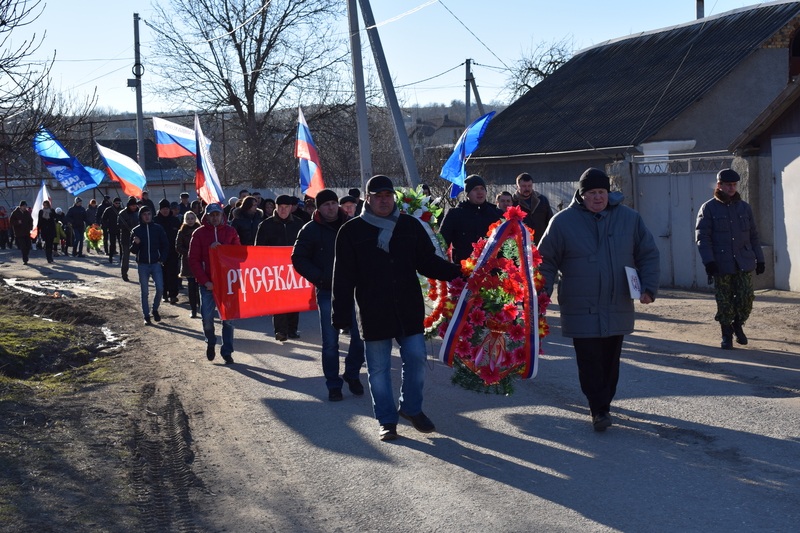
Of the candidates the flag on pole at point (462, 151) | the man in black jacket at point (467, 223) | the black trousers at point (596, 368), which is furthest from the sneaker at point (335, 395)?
the flag on pole at point (462, 151)

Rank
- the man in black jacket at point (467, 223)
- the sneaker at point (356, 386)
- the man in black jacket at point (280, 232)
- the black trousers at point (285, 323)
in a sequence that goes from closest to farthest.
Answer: the sneaker at point (356, 386) < the man in black jacket at point (467, 223) < the man in black jacket at point (280, 232) < the black trousers at point (285, 323)

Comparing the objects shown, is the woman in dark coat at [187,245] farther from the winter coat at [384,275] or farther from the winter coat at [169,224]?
the winter coat at [384,275]

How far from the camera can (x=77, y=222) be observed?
96.6 ft

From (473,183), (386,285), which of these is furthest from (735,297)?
(386,285)

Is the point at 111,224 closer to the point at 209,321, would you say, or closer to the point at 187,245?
the point at 187,245

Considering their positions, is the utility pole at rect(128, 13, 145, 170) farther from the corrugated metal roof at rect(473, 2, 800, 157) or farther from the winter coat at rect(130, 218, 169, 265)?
the winter coat at rect(130, 218, 169, 265)

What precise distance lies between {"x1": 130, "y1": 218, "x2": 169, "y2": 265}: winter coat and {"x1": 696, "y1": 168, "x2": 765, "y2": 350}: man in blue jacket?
872cm

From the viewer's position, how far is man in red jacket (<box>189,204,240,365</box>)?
10.3m

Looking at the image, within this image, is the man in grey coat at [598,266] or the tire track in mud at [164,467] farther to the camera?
the man in grey coat at [598,266]

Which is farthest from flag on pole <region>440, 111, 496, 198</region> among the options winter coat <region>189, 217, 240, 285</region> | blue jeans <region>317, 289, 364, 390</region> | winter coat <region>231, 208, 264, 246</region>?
blue jeans <region>317, 289, 364, 390</region>

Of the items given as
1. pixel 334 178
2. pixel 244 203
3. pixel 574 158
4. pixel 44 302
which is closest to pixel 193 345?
pixel 244 203

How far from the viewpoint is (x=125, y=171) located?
19.1 metres

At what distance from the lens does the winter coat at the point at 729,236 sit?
939cm

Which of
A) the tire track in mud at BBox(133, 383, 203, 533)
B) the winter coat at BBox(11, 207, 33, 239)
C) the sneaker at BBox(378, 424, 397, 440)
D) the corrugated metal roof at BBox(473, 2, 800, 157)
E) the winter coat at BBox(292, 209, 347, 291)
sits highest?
the corrugated metal roof at BBox(473, 2, 800, 157)
